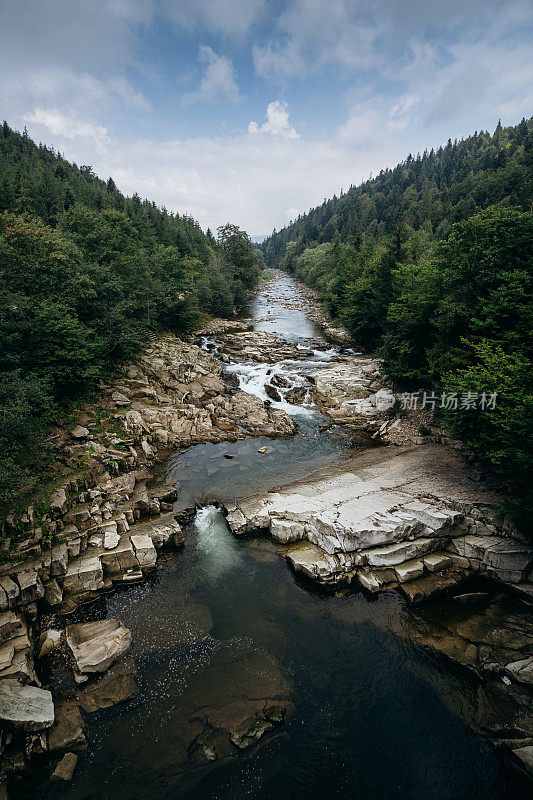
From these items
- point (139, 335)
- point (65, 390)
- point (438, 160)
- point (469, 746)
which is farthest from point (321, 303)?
point (438, 160)

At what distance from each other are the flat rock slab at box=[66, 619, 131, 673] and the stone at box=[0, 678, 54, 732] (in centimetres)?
126

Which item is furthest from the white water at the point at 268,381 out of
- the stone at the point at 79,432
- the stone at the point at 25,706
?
the stone at the point at 25,706

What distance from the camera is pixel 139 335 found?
95.5 ft

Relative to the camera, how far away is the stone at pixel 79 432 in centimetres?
1947

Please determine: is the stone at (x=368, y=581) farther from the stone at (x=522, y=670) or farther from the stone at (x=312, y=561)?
the stone at (x=522, y=670)

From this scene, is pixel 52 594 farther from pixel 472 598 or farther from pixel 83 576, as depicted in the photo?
pixel 472 598

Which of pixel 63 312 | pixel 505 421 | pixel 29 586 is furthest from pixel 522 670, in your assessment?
pixel 63 312

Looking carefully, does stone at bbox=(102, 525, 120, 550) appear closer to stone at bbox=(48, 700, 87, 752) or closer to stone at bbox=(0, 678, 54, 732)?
stone at bbox=(0, 678, 54, 732)

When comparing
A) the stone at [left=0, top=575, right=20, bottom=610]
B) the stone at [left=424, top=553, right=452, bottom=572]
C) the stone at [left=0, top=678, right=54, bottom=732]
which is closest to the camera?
the stone at [left=0, top=678, right=54, bottom=732]

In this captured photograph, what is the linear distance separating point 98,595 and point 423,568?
45.7 ft

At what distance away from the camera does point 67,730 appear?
376 inches

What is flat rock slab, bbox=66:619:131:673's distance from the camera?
439 inches

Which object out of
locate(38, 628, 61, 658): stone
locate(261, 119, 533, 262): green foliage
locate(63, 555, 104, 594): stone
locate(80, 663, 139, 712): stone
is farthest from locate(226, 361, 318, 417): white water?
locate(261, 119, 533, 262): green foliage

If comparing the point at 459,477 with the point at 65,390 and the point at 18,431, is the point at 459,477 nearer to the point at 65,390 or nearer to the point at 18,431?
the point at 18,431
